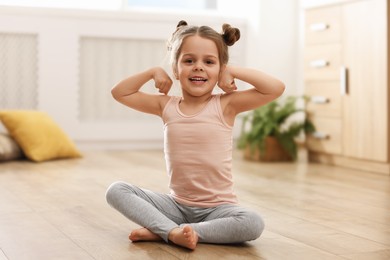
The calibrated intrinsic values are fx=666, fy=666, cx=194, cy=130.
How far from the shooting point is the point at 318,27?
3537 mm

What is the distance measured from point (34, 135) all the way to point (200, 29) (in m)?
1.94

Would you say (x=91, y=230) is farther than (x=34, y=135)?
No

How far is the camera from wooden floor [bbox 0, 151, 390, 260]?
1.56 metres

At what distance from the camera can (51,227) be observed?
1.81m

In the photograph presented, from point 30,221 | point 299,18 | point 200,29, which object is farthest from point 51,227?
point 299,18

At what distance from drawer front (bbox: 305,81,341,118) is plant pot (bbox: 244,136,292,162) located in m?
0.25

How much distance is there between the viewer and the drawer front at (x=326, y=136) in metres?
3.40

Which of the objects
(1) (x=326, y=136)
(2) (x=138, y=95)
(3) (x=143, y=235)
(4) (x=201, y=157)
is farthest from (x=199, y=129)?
(1) (x=326, y=136)

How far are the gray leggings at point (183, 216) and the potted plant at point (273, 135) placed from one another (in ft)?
6.22

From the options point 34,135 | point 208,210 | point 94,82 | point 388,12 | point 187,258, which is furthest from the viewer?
point 94,82

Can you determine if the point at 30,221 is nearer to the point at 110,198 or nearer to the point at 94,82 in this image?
the point at 110,198

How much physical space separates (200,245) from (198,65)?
46 cm

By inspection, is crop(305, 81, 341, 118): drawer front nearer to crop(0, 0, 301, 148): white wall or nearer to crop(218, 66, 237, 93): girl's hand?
crop(0, 0, 301, 148): white wall

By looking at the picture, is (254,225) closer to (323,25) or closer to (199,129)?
(199,129)
